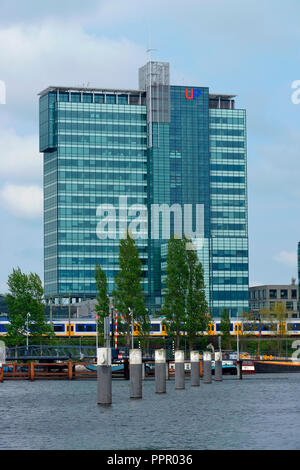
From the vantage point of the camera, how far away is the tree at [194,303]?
152125 mm

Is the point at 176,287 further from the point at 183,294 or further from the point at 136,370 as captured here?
the point at 136,370

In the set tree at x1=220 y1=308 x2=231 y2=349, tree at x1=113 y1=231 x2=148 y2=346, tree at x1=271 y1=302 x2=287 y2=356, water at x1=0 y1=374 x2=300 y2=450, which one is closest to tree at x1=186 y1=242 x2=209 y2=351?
A: tree at x1=113 y1=231 x2=148 y2=346

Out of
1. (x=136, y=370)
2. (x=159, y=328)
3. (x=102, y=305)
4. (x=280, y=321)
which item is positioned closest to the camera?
(x=136, y=370)

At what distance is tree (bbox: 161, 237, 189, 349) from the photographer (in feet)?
497

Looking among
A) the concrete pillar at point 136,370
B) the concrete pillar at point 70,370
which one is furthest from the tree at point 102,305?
the concrete pillar at point 136,370

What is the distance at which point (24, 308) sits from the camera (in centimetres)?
15100

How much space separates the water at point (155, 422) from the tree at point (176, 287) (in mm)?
75403

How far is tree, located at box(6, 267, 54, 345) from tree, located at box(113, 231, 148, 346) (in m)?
12.6

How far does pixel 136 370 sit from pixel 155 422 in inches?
536

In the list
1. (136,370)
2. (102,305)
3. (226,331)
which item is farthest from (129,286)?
(136,370)

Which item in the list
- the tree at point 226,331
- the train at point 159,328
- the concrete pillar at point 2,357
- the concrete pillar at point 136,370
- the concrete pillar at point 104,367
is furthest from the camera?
the tree at point 226,331

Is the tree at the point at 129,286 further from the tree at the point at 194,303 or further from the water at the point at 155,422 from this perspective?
the water at the point at 155,422

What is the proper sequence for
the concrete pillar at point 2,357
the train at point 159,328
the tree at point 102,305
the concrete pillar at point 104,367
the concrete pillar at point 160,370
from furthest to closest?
the train at point 159,328
the tree at point 102,305
the concrete pillar at point 2,357
the concrete pillar at point 160,370
the concrete pillar at point 104,367
